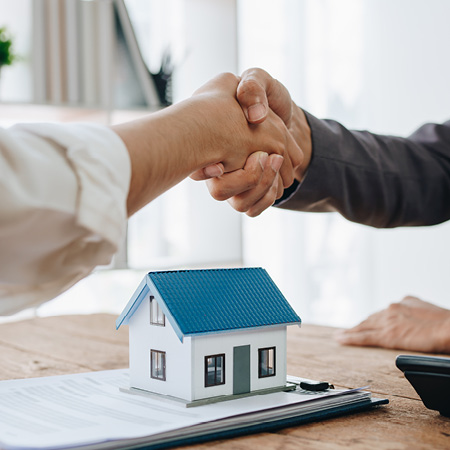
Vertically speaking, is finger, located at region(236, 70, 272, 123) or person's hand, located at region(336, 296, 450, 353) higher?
finger, located at region(236, 70, 272, 123)

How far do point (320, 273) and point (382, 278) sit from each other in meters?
0.34

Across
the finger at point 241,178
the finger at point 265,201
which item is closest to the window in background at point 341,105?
the finger at point 265,201

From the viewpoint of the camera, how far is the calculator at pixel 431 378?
0.63 meters

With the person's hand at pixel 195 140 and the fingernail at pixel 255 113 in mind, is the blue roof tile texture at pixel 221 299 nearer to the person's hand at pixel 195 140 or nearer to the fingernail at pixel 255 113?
the person's hand at pixel 195 140

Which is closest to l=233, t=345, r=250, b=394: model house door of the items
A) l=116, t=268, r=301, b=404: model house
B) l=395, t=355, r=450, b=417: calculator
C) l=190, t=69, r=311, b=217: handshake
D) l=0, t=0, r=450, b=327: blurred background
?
l=116, t=268, r=301, b=404: model house

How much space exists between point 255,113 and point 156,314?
0.44m

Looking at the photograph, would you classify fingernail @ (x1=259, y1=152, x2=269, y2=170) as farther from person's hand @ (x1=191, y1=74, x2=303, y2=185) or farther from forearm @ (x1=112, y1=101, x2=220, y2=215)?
forearm @ (x1=112, y1=101, x2=220, y2=215)

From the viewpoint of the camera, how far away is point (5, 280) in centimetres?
60

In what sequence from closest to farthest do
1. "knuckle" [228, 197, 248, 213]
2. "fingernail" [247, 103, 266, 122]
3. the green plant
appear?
1. "fingernail" [247, 103, 266, 122]
2. "knuckle" [228, 197, 248, 213]
3. the green plant

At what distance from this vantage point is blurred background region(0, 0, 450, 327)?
242 cm

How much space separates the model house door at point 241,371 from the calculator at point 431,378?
0.56ft

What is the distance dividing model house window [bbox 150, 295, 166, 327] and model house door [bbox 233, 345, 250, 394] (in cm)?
9

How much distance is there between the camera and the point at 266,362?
745 millimetres

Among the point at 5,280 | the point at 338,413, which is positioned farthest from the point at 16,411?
the point at 338,413
